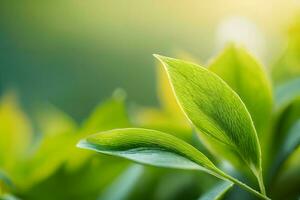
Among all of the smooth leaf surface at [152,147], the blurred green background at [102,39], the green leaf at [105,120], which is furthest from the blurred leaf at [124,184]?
the blurred green background at [102,39]

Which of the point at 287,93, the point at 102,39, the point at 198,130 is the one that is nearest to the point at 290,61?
the point at 287,93

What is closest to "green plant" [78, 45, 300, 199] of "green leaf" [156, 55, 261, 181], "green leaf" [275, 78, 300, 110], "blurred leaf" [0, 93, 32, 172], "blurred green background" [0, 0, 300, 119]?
"green leaf" [156, 55, 261, 181]

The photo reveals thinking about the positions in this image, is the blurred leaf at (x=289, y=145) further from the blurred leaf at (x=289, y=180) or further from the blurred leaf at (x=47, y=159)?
the blurred leaf at (x=47, y=159)

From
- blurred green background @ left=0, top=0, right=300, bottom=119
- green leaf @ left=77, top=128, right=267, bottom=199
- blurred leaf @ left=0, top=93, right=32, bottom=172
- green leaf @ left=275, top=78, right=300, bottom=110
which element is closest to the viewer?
green leaf @ left=77, top=128, right=267, bottom=199

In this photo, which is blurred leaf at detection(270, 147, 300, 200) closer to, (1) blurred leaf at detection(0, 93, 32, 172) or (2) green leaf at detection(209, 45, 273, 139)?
(2) green leaf at detection(209, 45, 273, 139)

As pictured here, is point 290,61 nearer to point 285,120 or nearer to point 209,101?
point 285,120

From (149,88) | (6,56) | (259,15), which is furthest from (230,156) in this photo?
(6,56)

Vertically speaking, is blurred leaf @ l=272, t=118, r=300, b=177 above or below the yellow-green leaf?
below
